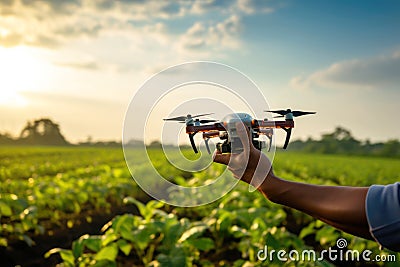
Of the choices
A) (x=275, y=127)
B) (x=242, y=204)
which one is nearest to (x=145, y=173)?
(x=275, y=127)

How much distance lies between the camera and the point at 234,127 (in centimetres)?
135

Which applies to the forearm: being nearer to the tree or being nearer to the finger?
the finger

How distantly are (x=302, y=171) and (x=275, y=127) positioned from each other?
1431 cm

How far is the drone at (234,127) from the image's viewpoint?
1.36m

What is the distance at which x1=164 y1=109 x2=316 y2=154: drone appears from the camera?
1358 mm

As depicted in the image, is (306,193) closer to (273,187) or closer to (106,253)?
(273,187)

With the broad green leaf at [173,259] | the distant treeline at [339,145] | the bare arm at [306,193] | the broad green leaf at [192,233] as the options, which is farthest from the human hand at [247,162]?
the distant treeline at [339,145]

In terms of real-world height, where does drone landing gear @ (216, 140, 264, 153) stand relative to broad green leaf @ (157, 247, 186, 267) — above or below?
above

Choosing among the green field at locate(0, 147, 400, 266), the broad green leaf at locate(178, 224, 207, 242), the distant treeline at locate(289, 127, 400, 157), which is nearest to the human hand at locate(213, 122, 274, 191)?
the green field at locate(0, 147, 400, 266)

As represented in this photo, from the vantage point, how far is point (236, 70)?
1.42 meters

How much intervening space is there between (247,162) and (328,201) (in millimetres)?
249

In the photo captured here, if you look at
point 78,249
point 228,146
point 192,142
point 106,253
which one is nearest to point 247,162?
point 228,146

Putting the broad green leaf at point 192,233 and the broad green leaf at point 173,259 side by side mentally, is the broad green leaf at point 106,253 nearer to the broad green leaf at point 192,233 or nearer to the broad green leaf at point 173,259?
the broad green leaf at point 173,259

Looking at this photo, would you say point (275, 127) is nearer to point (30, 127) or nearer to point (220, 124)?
point (220, 124)
